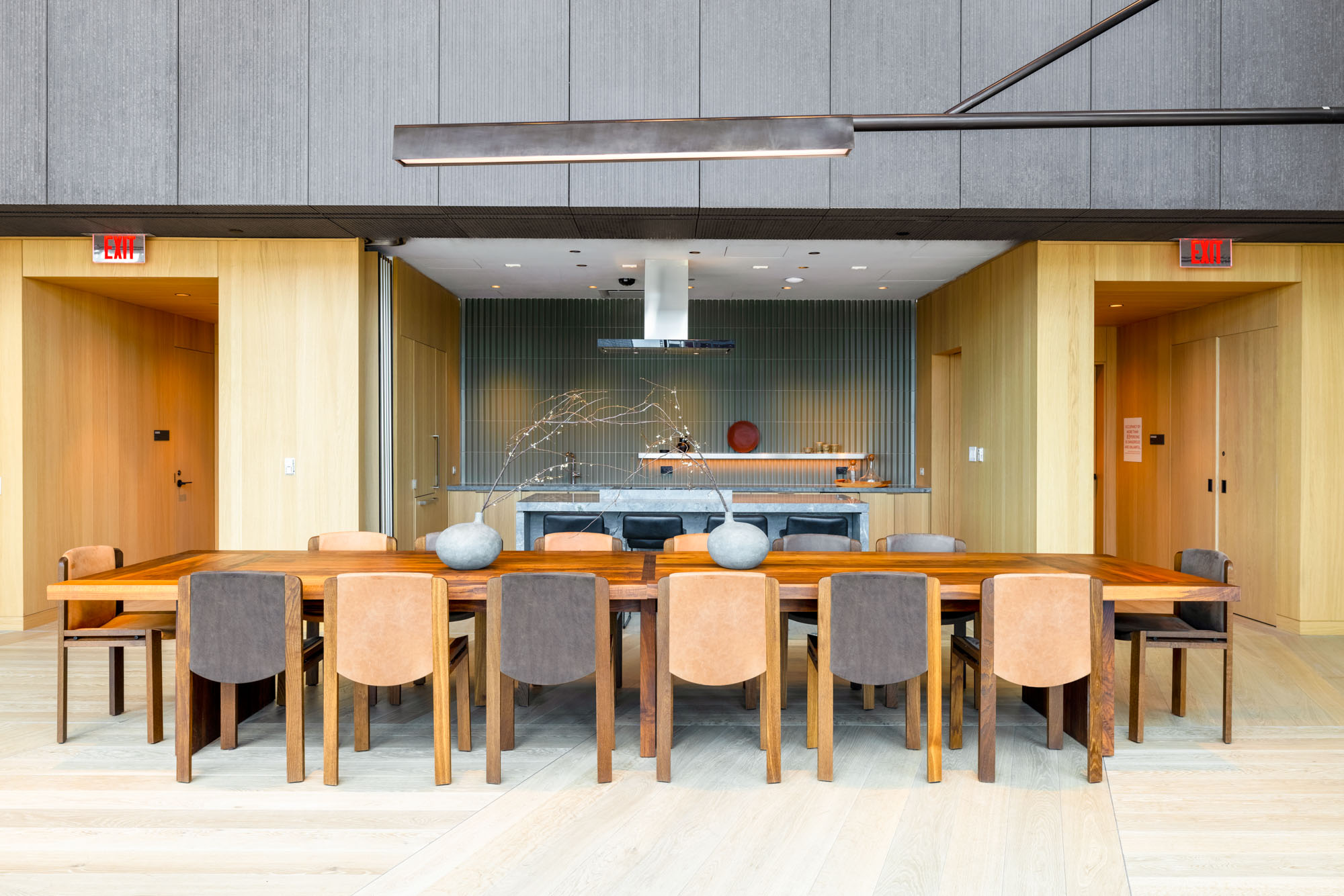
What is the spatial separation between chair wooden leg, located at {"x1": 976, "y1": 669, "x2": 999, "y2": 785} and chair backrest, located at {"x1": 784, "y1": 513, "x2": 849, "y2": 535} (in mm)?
3070

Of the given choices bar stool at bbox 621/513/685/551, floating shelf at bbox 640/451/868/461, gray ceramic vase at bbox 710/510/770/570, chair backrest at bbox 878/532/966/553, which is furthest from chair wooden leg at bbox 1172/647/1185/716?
floating shelf at bbox 640/451/868/461

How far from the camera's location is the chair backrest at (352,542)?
A: 4.62 m

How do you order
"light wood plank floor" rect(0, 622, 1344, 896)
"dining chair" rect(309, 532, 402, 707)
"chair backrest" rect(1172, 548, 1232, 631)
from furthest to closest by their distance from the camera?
"dining chair" rect(309, 532, 402, 707), "chair backrest" rect(1172, 548, 1232, 631), "light wood plank floor" rect(0, 622, 1344, 896)

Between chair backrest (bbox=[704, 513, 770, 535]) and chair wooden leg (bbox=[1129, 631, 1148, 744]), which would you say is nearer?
chair wooden leg (bbox=[1129, 631, 1148, 744])

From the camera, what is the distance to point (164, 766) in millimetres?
3350

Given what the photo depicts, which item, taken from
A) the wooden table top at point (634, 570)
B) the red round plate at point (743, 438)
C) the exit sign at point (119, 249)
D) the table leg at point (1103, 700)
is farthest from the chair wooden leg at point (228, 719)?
the red round plate at point (743, 438)

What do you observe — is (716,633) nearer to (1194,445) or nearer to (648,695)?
(648,695)

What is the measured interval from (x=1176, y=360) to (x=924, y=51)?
409 centimetres

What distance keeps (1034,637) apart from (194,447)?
7997mm

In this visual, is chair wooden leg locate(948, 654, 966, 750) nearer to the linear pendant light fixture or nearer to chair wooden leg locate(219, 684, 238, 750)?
the linear pendant light fixture

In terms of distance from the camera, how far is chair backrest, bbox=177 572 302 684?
318 cm

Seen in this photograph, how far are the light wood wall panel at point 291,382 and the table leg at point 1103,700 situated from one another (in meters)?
4.64

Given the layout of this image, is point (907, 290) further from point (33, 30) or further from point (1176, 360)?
point (33, 30)

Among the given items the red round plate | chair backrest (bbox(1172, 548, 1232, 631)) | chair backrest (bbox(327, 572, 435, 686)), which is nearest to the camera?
chair backrest (bbox(327, 572, 435, 686))
